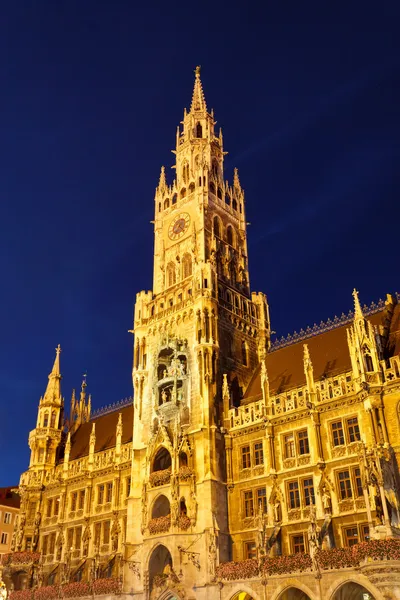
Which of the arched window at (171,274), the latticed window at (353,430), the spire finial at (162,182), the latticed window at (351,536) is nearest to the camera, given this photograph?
the latticed window at (351,536)

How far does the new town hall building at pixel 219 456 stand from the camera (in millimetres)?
35062

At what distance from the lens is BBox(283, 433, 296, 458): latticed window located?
40.2 meters

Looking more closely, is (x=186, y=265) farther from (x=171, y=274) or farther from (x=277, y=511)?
(x=277, y=511)

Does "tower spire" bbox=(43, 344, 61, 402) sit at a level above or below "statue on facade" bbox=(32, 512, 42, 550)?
above

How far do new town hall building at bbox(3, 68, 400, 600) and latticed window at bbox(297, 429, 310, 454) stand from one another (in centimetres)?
26

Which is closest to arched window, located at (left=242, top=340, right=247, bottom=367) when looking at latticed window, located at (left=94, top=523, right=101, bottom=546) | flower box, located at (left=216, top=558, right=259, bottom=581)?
flower box, located at (left=216, top=558, right=259, bottom=581)

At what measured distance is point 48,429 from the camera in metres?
61.6

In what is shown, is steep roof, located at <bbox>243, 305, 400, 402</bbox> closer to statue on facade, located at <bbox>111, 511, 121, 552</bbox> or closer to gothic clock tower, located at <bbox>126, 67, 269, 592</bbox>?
gothic clock tower, located at <bbox>126, 67, 269, 592</bbox>

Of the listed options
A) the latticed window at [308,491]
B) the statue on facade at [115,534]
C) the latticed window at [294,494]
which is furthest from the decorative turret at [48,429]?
the latticed window at [308,491]

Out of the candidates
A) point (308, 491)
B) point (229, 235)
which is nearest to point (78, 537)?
point (308, 491)

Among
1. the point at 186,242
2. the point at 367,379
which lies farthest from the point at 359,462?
the point at 186,242

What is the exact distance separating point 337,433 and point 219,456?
9258 millimetres

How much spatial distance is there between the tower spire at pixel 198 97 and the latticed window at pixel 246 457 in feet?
129

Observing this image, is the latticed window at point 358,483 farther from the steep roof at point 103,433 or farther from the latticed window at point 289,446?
the steep roof at point 103,433
